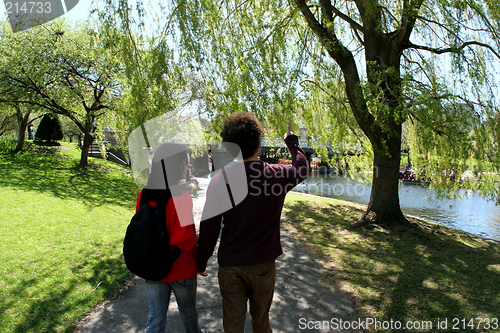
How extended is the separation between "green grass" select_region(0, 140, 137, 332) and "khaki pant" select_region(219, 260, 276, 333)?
2.03m

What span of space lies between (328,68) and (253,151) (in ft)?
23.2

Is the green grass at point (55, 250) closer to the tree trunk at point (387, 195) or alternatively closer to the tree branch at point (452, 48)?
the tree trunk at point (387, 195)

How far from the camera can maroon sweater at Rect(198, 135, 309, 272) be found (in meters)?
2.22

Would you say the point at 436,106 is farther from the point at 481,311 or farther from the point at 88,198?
the point at 88,198

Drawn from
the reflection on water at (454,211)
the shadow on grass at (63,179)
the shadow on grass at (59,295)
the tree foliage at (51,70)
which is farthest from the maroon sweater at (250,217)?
the tree foliage at (51,70)

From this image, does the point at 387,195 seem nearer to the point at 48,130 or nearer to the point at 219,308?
Result: the point at 219,308

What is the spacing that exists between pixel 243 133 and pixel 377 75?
560 centimetres

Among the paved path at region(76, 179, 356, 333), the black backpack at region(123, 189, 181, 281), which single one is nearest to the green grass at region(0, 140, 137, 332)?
the paved path at region(76, 179, 356, 333)

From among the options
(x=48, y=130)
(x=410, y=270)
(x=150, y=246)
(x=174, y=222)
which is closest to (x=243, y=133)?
(x=174, y=222)

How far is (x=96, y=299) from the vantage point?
3.90 meters

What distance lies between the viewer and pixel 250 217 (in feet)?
7.31

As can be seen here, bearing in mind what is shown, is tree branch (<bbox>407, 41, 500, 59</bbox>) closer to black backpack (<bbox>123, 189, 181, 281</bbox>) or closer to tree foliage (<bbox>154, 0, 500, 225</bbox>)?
tree foliage (<bbox>154, 0, 500, 225</bbox>)

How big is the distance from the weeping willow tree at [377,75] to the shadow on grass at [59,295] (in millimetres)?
3051

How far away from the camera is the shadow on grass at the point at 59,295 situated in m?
3.27
